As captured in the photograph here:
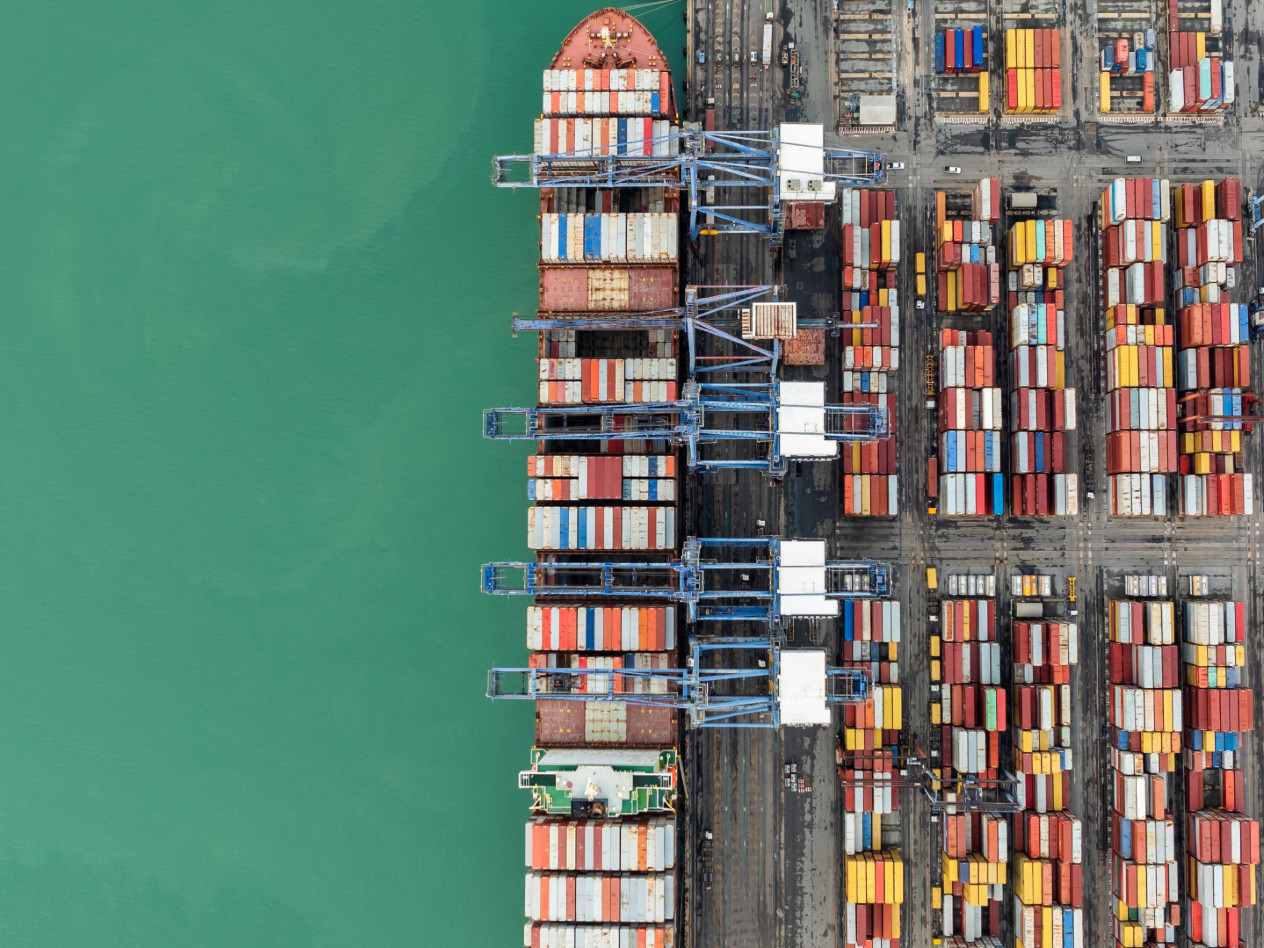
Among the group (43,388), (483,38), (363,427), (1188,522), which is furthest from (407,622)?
(1188,522)

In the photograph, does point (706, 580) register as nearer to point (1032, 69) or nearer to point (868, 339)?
point (868, 339)

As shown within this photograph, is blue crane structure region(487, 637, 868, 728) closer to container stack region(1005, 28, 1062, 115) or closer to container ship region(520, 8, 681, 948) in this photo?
container ship region(520, 8, 681, 948)

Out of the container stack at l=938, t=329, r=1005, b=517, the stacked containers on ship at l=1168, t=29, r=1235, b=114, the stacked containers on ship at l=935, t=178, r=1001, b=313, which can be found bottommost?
the container stack at l=938, t=329, r=1005, b=517

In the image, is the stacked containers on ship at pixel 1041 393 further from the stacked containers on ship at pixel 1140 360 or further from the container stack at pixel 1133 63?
the container stack at pixel 1133 63

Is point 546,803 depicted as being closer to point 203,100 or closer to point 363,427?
point 363,427

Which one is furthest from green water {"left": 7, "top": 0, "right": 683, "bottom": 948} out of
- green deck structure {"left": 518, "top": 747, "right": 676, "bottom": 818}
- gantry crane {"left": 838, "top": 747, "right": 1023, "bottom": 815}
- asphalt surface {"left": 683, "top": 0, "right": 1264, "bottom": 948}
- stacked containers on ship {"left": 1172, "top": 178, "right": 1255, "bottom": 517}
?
stacked containers on ship {"left": 1172, "top": 178, "right": 1255, "bottom": 517}

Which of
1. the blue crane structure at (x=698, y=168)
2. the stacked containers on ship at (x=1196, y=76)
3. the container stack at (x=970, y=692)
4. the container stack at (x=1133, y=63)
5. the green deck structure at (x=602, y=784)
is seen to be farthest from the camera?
the container stack at (x=1133, y=63)

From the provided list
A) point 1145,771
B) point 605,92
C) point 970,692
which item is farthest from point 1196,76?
point 1145,771

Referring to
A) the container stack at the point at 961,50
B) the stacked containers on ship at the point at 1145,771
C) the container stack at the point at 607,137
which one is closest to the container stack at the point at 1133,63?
the container stack at the point at 961,50
